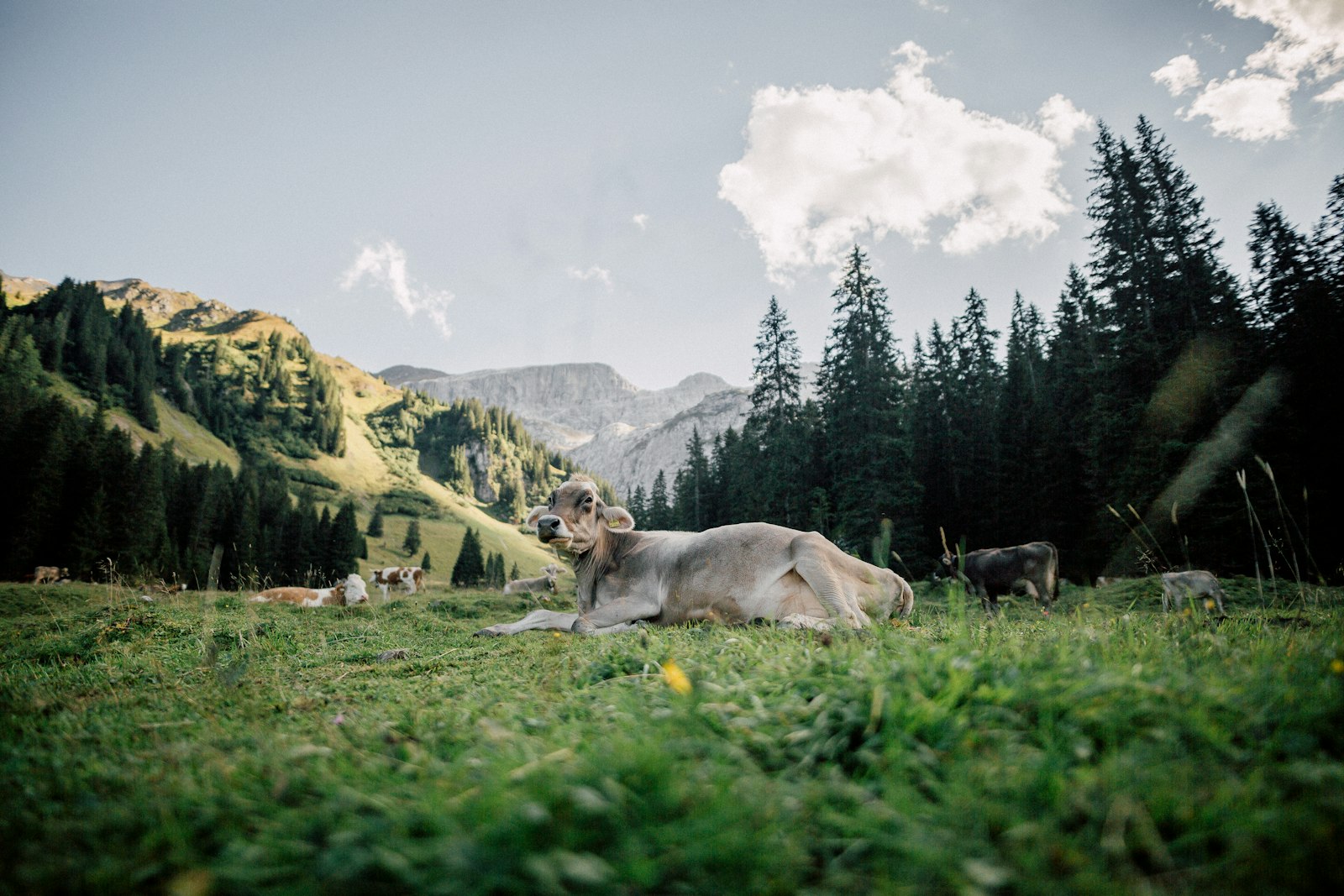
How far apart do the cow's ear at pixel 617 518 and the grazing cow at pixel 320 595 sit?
10.2 meters

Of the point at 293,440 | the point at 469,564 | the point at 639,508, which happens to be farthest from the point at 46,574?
the point at 293,440

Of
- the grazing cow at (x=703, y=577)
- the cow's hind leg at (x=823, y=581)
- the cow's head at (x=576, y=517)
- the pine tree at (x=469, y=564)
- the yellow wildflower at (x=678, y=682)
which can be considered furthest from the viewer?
the pine tree at (x=469, y=564)

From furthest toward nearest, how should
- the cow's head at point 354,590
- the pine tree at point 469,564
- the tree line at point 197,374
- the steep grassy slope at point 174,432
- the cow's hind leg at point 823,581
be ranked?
the tree line at point 197,374 → the steep grassy slope at point 174,432 → the pine tree at point 469,564 → the cow's head at point 354,590 → the cow's hind leg at point 823,581

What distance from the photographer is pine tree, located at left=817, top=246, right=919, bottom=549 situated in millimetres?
32062

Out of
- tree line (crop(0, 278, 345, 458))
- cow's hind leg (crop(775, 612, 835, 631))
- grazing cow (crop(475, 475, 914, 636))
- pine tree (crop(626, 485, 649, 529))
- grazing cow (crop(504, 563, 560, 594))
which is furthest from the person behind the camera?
tree line (crop(0, 278, 345, 458))

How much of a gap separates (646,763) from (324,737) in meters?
1.78

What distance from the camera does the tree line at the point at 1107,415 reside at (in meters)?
23.2

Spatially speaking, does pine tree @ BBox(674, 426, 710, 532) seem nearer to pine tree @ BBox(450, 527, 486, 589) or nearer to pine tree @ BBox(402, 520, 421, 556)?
pine tree @ BBox(450, 527, 486, 589)

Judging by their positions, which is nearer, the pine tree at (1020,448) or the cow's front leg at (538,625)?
the cow's front leg at (538,625)

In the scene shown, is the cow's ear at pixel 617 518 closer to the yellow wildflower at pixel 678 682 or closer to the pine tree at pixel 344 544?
the yellow wildflower at pixel 678 682

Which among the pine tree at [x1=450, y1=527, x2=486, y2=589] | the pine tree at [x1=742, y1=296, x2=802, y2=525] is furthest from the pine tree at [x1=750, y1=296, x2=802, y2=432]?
the pine tree at [x1=450, y1=527, x2=486, y2=589]

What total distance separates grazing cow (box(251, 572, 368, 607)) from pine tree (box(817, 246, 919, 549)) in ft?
74.9

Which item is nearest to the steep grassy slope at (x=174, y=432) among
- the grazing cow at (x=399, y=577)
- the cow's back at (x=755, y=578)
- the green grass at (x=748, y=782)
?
the grazing cow at (x=399, y=577)

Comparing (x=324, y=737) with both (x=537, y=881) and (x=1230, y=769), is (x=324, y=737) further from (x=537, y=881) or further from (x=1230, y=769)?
(x=1230, y=769)
